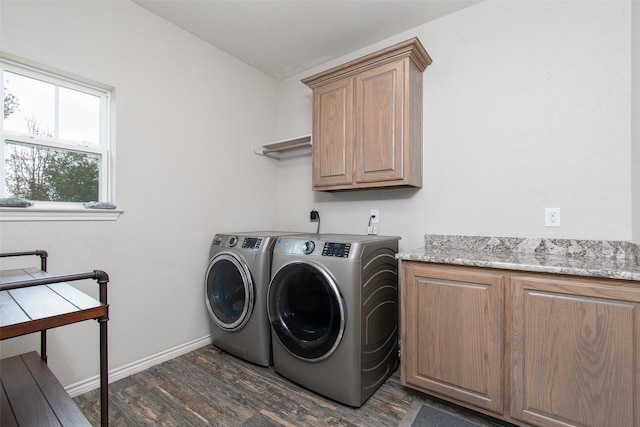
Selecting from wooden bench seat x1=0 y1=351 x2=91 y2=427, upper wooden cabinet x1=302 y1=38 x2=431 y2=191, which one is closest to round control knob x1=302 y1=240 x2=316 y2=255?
upper wooden cabinet x1=302 y1=38 x2=431 y2=191

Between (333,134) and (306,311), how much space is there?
1.34 meters

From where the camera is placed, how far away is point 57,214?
67.4 inches

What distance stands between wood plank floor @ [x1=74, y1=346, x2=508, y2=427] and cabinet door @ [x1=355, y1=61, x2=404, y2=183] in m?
1.40

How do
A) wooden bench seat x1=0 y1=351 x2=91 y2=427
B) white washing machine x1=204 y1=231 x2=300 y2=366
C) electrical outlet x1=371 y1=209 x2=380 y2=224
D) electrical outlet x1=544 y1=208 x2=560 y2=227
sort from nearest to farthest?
1. wooden bench seat x1=0 y1=351 x2=91 y2=427
2. electrical outlet x1=544 y1=208 x2=560 y2=227
3. white washing machine x1=204 y1=231 x2=300 y2=366
4. electrical outlet x1=371 y1=209 x2=380 y2=224

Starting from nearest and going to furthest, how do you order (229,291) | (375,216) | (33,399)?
(33,399)
(229,291)
(375,216)

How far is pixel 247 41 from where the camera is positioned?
2.48 metres

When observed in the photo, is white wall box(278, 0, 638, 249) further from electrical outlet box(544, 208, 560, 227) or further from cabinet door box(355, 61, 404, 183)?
cabinet door box(355, 61, 404, 183)

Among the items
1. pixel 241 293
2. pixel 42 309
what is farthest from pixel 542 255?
pixel 42 309

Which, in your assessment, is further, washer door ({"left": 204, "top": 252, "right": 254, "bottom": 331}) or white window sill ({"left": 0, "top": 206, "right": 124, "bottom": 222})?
washer door ({"left": 204, "top": 252, "right": 254, "bottom": 331})

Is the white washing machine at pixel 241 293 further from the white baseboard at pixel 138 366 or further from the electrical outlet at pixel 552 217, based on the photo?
the electrical outlet at pixel 552 217

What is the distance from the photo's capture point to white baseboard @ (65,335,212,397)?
1780mm

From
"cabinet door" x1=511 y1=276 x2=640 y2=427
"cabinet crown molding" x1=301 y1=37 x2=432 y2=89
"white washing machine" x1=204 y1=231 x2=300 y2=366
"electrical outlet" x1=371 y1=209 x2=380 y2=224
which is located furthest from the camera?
"electrical outlet" x1=371 y1=209 x2=380 y2=224

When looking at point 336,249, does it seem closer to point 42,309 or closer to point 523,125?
point 42,309

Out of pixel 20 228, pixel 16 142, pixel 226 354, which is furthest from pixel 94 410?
pixel 16 142
